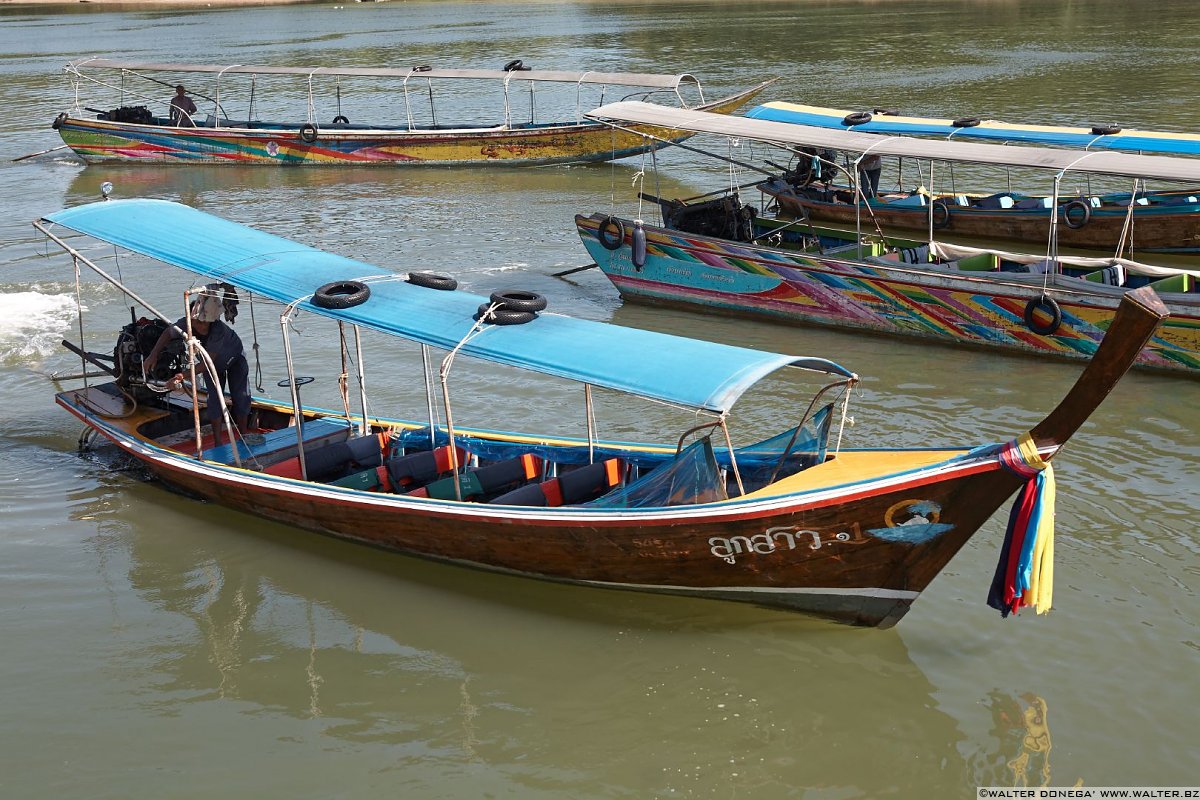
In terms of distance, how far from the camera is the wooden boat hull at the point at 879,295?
1140 centimetres

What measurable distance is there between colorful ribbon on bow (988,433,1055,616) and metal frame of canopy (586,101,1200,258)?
5861mm

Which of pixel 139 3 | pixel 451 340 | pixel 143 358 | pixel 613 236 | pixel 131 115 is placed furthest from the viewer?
pixel 139 3

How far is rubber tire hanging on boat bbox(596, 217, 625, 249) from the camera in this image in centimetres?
1435

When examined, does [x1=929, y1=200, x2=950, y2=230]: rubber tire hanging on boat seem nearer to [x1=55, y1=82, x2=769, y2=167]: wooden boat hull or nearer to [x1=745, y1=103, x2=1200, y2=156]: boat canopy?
[x1=745, y1=103, x2=1200, y2=156]: boat canopy

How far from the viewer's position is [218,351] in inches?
358

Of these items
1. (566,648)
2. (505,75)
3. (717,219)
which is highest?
(505,75)

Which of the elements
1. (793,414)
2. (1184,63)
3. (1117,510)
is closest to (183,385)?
(793,414)

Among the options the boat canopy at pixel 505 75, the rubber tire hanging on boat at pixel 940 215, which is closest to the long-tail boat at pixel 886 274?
the rubber tire hanging on boat at pixel 940 215

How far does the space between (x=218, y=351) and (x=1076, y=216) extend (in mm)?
11556

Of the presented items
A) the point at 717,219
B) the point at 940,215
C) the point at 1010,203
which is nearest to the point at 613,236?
the point at 717,219

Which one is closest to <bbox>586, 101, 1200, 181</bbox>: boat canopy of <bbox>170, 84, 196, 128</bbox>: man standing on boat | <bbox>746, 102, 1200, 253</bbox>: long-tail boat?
<bbox>746, 102, 1200, 253</bbox>: long-tail boat

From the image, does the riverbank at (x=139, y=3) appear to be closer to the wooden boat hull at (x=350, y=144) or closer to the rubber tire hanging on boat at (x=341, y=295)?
the wooden boat hull at (x=350, y=144)

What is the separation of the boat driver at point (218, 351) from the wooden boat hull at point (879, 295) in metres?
5.97

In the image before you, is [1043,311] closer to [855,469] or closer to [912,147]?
[912,147]
